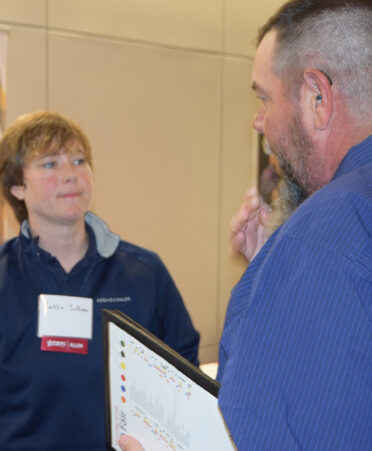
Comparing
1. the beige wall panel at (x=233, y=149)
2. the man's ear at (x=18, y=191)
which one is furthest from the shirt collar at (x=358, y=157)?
the beige wall panel at (x=233, y=149)

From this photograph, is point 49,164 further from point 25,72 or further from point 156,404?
point 25,72

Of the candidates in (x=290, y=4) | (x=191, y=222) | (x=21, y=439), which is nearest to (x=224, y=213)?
(x=191, y=222)

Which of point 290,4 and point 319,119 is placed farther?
point 290,4

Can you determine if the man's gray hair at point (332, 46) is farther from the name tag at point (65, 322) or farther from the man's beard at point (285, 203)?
the name tag at point (65, 322)

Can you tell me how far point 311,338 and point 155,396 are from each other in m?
0.51

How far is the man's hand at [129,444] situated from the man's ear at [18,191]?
3.83ft

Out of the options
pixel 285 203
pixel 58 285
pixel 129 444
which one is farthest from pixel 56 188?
pixel 129 444

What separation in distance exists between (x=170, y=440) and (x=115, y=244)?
1065 millimetres

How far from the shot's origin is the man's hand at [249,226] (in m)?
1.54

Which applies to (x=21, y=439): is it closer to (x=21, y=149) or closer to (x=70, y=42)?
(x=21, y=149)

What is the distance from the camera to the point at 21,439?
1.76m

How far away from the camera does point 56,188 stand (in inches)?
79.0

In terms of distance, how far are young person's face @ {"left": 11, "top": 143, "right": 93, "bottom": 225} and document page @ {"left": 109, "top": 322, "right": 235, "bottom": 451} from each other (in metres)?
0.84

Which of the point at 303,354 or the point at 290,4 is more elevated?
the point at 290,4
